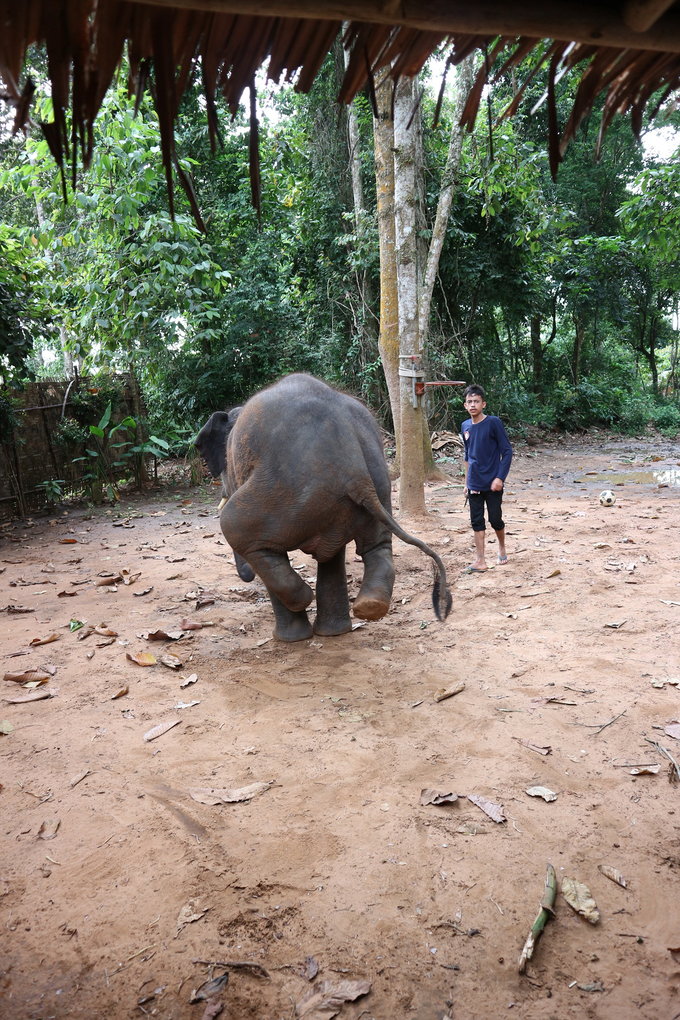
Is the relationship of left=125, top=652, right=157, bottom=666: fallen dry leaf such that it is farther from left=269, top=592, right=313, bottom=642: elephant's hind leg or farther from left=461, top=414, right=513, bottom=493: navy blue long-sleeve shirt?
left=461, top=414, right=513, bottom=493: navy blue long-sleeve shirt

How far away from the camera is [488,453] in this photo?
659cm

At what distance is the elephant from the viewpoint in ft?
14.3

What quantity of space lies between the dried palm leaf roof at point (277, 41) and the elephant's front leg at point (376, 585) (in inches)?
105

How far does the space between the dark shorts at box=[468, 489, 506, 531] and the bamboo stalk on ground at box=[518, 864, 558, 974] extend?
4.19 meters

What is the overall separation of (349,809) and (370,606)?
1419 millimetres

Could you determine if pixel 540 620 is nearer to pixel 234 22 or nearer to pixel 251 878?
pixel 251 878

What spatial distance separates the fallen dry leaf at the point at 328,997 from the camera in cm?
208

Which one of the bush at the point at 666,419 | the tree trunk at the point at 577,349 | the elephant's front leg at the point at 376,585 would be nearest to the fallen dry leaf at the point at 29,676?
the elephant's front leg at the point at 376,585

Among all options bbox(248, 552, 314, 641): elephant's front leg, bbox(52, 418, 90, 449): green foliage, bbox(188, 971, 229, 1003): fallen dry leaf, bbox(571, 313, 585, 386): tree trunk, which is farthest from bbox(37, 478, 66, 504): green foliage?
bbox(571, 313, 585, 386): tree trunk

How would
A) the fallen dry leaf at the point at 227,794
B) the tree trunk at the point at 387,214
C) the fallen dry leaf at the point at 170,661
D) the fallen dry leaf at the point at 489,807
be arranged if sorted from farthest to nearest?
1. the tree trunk at the point at 387,214
2. the fallen dry leaf at the point at 170,661
3. the fallen dry leaf at the point at 227,794
4. the fallen dry leaf at the point at 489,807

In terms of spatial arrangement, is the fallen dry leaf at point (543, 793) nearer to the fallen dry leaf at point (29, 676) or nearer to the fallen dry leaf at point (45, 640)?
the fallen dry leaf at point (29, 676)

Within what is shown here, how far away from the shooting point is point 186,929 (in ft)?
7.96

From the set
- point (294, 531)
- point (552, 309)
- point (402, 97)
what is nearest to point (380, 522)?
point (294, 531)

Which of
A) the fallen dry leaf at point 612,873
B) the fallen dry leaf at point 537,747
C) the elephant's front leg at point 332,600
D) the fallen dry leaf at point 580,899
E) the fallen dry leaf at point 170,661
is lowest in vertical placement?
the fallen dry leaf at point 612,873
